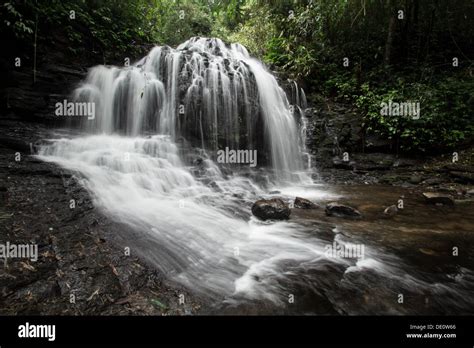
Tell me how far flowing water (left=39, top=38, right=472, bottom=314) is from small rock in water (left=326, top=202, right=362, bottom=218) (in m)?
0.68

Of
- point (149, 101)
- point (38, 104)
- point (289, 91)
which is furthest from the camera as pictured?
point (289, 91)

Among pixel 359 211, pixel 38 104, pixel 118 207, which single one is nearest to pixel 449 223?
pixel 359 211

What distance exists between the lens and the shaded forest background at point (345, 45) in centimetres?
841

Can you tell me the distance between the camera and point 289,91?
11.1m

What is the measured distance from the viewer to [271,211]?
529cm

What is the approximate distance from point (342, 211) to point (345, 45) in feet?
33.2

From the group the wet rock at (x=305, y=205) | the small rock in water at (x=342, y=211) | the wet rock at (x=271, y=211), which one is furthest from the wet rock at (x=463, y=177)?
the wet rock at (x=271, y=211)

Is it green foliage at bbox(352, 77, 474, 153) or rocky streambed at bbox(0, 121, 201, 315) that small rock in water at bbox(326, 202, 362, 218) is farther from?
green foliage at bbox(352, 77, 474, 153)

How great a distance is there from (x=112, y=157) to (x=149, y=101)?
301cm

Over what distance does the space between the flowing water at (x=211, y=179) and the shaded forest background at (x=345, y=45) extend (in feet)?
4.65

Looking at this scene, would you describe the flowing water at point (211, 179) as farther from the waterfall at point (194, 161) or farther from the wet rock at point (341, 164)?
the wet rock at point (341, 164)

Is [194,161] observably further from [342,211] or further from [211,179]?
[342,211]

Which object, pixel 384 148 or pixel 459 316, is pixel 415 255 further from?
pixel 384 148

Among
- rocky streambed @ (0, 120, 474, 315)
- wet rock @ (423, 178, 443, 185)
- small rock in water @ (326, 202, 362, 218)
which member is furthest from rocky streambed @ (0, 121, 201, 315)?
wet rock @ (423, 178, 443, 185)
